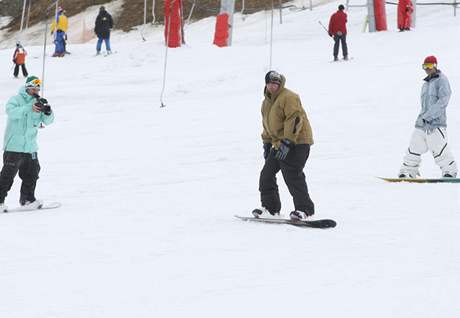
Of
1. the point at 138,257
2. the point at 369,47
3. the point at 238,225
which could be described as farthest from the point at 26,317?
the point at 369,47

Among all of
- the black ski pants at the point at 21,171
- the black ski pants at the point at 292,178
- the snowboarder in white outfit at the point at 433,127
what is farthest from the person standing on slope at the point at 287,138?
the snowboarder in white outfit at the point at 433,127

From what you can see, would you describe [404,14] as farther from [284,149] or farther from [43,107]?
[284,149]

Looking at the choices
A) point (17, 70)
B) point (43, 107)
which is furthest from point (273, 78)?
point (17, 70)

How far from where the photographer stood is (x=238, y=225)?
8.29 metres

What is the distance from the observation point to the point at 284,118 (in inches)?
318

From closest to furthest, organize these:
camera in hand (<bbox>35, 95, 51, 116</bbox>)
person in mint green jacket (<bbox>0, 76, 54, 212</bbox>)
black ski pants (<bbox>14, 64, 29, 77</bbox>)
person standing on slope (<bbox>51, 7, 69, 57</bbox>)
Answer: camera in hand (<bbox>35, 95, 51, 116</bbox>), person in mint green jacket (<bbox>0, 76, 54, 212</bbox>), black ski pants (<bbox>14, 64, 29, 77</bbox>), person standing on slope (<bbox>51, 7, 69, 57</bbox>)

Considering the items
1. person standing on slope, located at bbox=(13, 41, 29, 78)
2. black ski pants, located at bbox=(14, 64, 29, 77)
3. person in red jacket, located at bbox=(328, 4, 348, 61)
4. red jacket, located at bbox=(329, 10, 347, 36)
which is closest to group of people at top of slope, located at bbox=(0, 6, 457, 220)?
person in red jacket, located at bbox=(328, 4, 348, 61)

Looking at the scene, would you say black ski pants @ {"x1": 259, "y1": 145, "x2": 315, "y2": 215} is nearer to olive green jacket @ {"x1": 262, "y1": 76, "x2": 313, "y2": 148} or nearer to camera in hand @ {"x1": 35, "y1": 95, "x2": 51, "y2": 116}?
olive green jacket @ {"x1": 262, "y1": 76, "x2": 313, "y2": 148}

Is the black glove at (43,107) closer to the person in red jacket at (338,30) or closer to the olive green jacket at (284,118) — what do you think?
the olive green jacket at (284,118)

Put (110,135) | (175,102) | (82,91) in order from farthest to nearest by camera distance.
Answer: (82,91) → (175,102) → (110,135)

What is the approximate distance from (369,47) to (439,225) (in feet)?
53.3

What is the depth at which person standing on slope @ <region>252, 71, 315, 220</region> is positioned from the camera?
7.90 m

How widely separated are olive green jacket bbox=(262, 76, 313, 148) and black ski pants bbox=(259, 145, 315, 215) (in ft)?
0.42

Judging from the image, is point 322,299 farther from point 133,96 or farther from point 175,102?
point 133,96
